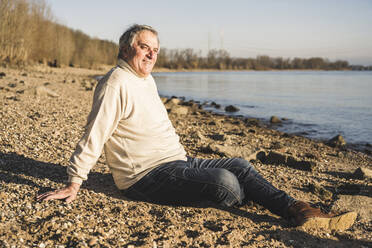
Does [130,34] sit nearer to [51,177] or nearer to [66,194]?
[66,194]

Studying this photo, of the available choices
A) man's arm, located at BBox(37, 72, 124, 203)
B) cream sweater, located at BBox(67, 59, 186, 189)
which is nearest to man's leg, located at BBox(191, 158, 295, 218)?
cream sweater, located at BBox(67, 59, 186, 189)

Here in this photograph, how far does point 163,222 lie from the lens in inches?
135

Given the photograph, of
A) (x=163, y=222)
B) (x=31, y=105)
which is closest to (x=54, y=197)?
Answer: (x=163, y=222)

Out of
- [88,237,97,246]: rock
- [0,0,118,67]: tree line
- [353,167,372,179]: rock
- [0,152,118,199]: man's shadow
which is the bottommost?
[353,167,372,179]: rock

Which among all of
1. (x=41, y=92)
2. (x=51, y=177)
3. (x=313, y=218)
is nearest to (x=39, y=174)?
(x=51, y=177)

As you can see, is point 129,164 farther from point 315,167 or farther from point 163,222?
point 315,167

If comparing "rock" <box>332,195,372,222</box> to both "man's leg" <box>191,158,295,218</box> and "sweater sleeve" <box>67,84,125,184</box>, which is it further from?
"sweater sleeve" <box>67,84,125,184</box>

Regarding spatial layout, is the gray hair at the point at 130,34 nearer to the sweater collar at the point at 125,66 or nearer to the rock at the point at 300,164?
the sweater collar at the point at 125,66

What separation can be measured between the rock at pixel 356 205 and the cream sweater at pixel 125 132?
2488 millimetres

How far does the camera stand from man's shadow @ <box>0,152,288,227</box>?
12.6ft

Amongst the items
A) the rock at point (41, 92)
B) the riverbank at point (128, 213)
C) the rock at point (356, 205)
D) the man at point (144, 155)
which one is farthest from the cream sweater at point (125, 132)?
the rock at point (41, 92)

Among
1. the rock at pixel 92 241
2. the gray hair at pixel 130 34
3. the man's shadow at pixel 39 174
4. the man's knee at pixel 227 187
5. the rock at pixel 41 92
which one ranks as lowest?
the rock at pixel 92 241

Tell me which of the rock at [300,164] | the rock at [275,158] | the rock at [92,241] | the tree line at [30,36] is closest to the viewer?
the rock at [92,241]

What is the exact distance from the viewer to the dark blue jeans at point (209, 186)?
11.2 ft
